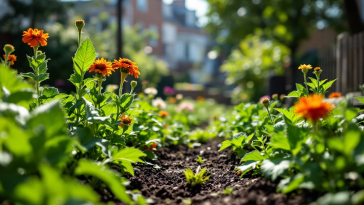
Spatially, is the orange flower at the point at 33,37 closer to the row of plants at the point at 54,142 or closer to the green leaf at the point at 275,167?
the row of plants at the point at 54,142

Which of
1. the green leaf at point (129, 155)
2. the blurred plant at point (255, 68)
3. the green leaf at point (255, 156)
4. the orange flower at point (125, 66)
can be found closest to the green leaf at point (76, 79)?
the orange flower at point (125, 66)

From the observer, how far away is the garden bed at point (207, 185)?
1468 mm

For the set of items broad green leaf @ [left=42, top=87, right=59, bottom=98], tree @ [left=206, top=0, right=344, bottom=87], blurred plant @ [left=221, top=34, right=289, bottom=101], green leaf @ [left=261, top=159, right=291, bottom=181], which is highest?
tree @ [left=206, top=0, right=344, bottom=87]

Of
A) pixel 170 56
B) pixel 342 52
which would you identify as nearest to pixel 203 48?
pixel 170 56

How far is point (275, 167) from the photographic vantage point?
144 cm

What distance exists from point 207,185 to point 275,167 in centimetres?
70

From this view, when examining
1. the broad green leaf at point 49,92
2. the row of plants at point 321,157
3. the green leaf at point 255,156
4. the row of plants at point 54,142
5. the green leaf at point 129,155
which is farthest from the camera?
the broad green leaf at point 49,92

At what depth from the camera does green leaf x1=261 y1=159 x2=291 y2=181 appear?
139cm

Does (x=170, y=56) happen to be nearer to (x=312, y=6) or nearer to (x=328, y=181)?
(x=312, y=6)

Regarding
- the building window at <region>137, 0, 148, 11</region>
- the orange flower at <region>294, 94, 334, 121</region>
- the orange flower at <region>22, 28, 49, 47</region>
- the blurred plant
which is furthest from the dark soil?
the building window at <region>137, 0, 148, 11</region>

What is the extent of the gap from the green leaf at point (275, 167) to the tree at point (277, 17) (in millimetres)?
7562

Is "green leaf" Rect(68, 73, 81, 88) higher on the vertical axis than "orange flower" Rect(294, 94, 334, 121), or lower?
higher

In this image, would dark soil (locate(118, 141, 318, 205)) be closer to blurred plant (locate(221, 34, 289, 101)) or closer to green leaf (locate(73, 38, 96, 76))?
green leaf (locate(73, 38, 96, 76))

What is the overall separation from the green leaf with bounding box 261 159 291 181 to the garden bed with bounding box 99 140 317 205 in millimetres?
117
